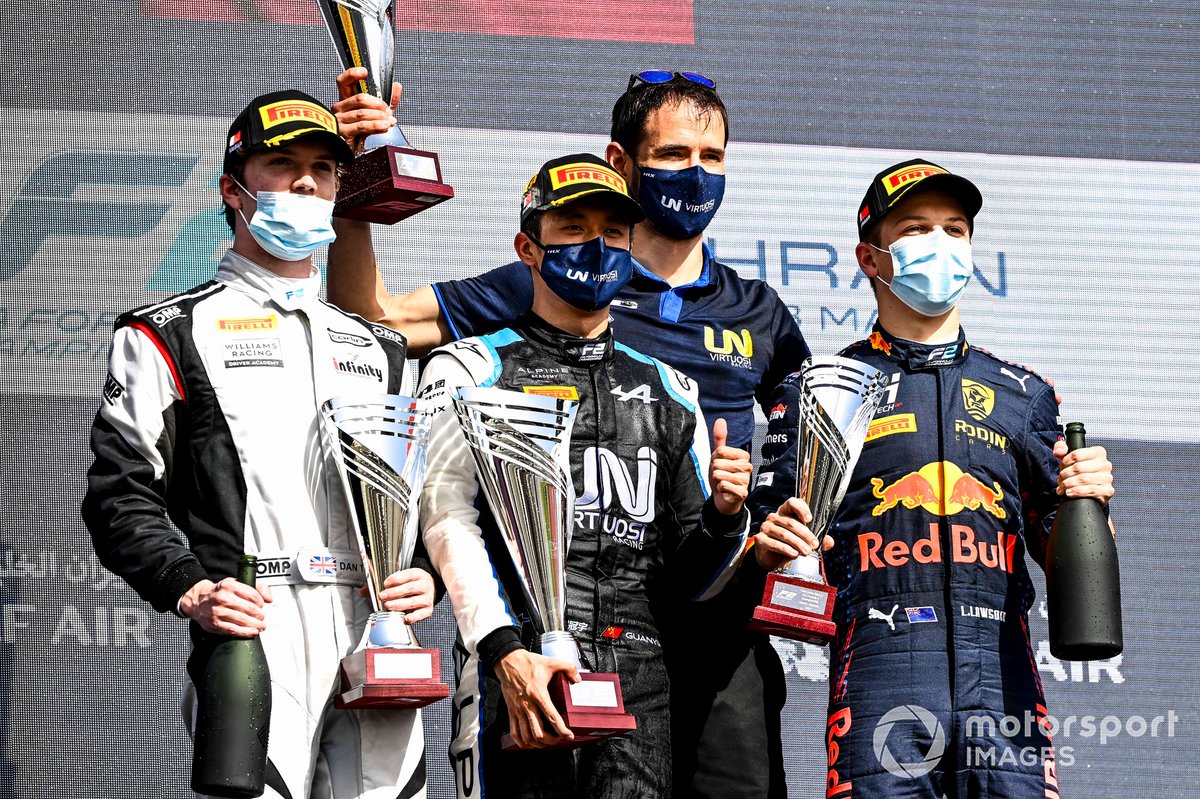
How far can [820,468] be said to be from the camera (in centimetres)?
245

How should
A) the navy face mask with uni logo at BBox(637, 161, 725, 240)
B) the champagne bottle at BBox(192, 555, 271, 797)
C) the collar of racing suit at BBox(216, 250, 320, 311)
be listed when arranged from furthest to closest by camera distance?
the navy face mask with uni logo at BBox(637, 161, 725, 240), the collar of racing suit at BBox(216, 250, 320, 311), the champagne bottle at BBox(192, 555, 271, 797)

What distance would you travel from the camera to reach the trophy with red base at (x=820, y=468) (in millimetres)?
2316

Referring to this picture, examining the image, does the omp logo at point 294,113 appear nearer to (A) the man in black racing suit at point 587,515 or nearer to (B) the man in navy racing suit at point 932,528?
(A) the man in black racing suit at point 587,515

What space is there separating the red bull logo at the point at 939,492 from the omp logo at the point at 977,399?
111 millimetres

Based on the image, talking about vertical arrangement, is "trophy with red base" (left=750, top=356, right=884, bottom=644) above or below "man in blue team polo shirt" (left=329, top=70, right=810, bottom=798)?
below

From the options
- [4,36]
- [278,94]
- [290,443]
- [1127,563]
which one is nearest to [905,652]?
[290,443]

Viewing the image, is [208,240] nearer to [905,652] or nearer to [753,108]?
[753,108]

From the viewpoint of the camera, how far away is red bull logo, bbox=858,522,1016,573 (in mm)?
2520

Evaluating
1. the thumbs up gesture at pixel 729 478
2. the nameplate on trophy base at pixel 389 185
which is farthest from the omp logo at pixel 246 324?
the thumbs up gesture at pixel 729 478

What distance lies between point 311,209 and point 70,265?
4.35 ft

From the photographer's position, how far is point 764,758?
2.57 meters

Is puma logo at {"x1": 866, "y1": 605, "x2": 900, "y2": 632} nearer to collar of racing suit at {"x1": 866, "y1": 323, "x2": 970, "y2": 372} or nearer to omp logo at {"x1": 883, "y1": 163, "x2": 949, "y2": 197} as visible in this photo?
collar of racing suit at {"x1": 866, "y1": 323, "x2": 970, "y2": 372}

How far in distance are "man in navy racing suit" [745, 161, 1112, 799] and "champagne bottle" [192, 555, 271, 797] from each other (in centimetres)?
75

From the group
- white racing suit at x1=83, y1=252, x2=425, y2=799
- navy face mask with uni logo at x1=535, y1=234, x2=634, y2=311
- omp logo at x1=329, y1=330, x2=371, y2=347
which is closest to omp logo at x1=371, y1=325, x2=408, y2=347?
omp logo at x1=329, y1=330, x2=371, y2=347
